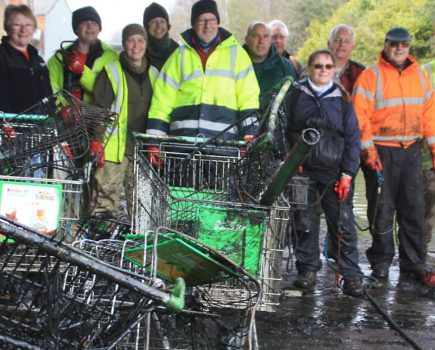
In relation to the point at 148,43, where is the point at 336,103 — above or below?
below

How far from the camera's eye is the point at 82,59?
6.66 m

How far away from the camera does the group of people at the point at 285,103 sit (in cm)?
596

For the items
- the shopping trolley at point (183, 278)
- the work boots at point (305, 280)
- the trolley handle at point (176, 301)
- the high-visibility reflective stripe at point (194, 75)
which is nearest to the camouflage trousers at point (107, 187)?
the high-visibility reflective stripe at point (194, 75)

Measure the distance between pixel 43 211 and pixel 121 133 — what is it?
195 cm

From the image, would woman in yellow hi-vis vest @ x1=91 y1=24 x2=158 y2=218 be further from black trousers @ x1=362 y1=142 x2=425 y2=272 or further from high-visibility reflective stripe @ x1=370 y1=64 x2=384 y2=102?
black trousers @ x1=362 y1=142 x2=425 y2=272

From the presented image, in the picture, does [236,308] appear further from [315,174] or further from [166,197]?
[315,174]

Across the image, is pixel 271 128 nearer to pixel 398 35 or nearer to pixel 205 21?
pixel 205 21

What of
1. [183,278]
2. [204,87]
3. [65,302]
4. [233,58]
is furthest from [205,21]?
[65,302]

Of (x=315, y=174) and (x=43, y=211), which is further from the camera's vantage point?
(x=315, y=174)

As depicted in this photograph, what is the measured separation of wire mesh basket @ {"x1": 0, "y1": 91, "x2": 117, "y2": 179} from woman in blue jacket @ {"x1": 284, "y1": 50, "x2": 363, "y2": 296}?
1.91 metres

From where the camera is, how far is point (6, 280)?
8.96 feet

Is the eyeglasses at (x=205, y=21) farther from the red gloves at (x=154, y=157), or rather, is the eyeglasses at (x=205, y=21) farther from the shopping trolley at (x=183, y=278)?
the shopping trolley at (x=183, y=278)

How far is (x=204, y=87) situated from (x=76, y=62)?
1.34 meters

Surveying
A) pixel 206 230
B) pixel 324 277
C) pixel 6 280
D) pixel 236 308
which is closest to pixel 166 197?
pixel 206 230
